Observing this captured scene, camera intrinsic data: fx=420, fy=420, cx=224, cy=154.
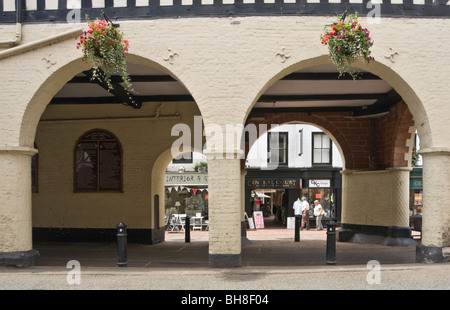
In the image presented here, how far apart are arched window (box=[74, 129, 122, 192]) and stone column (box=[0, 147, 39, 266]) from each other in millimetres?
4704

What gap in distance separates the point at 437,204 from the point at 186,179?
608 inches

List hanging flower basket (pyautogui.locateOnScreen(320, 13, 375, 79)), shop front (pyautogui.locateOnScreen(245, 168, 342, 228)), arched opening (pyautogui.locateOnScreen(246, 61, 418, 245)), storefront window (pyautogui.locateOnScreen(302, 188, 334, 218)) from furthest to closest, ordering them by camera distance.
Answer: storefront window (pyautogui.locateOnScreen(302, 188, 334, 218)) → shop front (pyautogui.locateOnScreen(245, 168, 342, 228)) → arched opening (pyautogui.locateOnScreen(246, 61, 418, 245)) → hanging flower basket (pyautogui.locateOnScreen(320, 13, 375, 79))

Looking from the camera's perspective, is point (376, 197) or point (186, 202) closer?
point (376, 197)

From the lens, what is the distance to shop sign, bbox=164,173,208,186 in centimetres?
2162

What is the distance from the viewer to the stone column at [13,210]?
7395 millimetres

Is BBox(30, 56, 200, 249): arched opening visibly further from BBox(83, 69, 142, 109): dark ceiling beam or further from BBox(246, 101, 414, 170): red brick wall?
BBox(246, 101, 414, 170): red brick wall

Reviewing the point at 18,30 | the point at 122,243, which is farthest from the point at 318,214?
the point at 18,30

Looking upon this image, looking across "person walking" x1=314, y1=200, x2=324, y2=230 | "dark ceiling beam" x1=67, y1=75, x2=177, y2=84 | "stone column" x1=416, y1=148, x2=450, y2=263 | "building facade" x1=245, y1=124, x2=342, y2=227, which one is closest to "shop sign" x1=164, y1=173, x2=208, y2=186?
"building facade" x1=245, y1=124, x2=342, y2=227

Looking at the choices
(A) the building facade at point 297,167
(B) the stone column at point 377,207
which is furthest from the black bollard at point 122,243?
(A) the building facade at point 297,167

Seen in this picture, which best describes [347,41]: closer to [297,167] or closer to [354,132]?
[354,132]

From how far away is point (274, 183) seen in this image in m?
22.2

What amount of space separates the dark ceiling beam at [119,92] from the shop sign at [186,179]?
10006 mm

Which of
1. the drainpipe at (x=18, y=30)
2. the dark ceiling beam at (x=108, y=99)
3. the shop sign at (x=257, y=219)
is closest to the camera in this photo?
the drainpipe at (x=18, y=30)

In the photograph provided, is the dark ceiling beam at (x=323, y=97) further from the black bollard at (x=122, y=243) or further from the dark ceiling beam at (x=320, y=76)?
the black bollard at (x=122, y=243)
